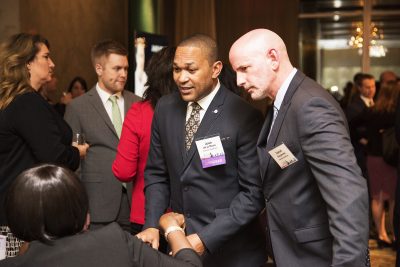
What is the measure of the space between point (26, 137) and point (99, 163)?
0.99m

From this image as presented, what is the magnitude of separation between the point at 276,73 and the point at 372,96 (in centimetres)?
482

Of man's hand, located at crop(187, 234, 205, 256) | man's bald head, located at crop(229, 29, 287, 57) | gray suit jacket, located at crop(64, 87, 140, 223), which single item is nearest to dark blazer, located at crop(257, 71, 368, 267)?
man's bald head, located at crop(229, 29, 287, 57)

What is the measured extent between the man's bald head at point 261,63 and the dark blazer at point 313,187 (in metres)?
0.07

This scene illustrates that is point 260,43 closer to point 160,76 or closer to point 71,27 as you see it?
point 160,76

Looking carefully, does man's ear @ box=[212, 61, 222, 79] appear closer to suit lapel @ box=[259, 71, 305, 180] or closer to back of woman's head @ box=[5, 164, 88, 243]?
suit lapel @ box=[259, 71, 305, 180]

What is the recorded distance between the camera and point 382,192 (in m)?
6.36

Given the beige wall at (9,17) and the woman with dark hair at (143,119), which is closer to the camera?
the woman with dark hair at (143,119)

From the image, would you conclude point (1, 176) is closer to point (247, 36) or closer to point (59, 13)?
point (247, 36)

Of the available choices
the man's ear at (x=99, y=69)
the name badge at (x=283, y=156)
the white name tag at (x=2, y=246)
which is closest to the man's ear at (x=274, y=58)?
the name badge at (x=283, y=156)

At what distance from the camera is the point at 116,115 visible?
13.0 feet

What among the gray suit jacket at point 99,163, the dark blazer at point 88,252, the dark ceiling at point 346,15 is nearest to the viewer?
the dark blazer at point 88,252

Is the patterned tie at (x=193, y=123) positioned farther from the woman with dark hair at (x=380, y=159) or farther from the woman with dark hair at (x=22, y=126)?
the woman with dark hair at (x=380, y=159)

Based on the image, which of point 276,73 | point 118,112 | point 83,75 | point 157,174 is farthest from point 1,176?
point 83,75

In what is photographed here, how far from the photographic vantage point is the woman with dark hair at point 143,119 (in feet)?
10.0
